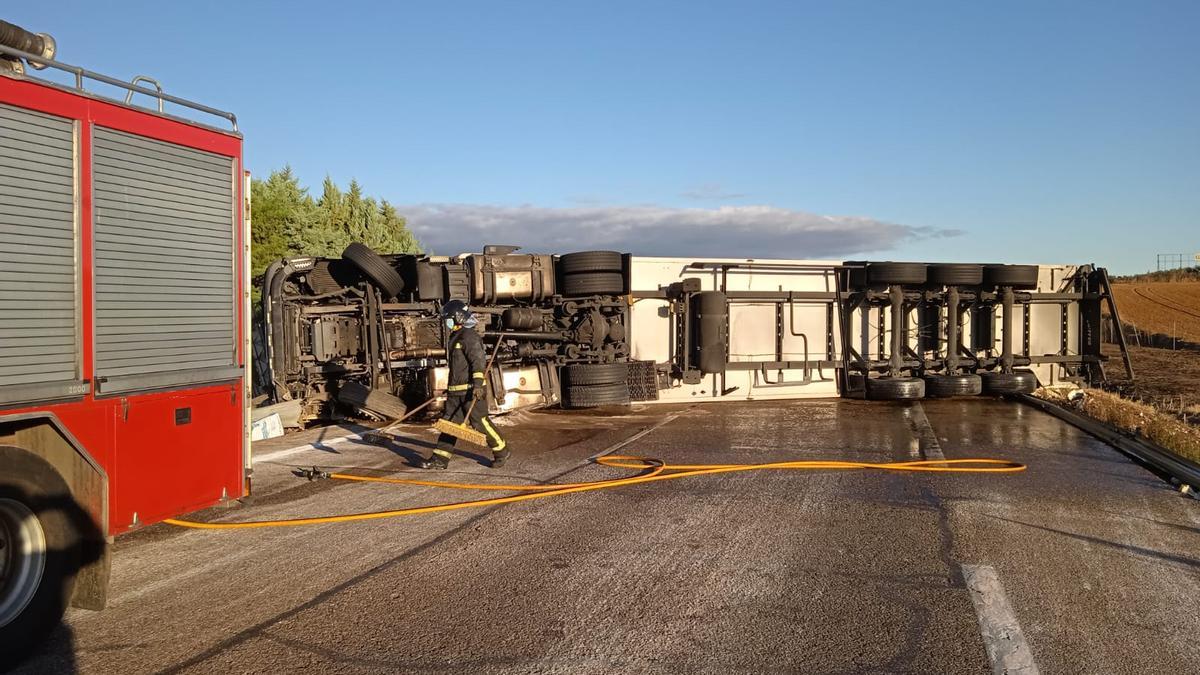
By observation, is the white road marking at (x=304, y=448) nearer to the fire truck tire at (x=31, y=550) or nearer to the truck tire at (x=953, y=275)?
the fire truck tire at (x=31, y=550)

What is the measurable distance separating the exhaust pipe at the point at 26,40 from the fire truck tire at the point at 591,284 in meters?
10.1

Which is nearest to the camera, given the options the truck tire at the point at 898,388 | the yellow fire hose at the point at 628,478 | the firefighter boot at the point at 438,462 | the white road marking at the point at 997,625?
the white road marking at the point at 997,625

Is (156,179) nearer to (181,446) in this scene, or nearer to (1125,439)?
(181,446)

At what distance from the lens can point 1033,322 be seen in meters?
17.3

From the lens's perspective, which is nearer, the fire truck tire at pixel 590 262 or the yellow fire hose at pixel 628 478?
the yellow fire hose at pixel 628 478

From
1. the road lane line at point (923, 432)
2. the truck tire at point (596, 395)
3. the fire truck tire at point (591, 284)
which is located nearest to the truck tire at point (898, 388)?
the road lane line at point (923, 432)

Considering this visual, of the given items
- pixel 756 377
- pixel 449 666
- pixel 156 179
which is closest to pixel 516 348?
pixel 756 377

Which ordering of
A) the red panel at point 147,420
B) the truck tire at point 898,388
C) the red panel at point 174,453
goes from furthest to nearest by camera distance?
the truck tire at point 898,388 < the red panel at point 174,453 < the red panel at point 147,420

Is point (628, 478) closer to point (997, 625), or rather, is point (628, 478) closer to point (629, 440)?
point (629, 440)

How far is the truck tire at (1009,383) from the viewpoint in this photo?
16.5 metres

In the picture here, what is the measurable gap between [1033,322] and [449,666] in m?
16.1

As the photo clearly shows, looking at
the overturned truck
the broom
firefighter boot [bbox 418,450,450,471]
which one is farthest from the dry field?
firefighter boot [bbox 418,450,450,471]

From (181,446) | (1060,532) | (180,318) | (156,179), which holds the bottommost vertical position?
(1060,532)

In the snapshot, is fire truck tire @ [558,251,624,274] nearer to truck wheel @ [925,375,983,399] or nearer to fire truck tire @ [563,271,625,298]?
fire truck tire @ [563,271,625,298]
